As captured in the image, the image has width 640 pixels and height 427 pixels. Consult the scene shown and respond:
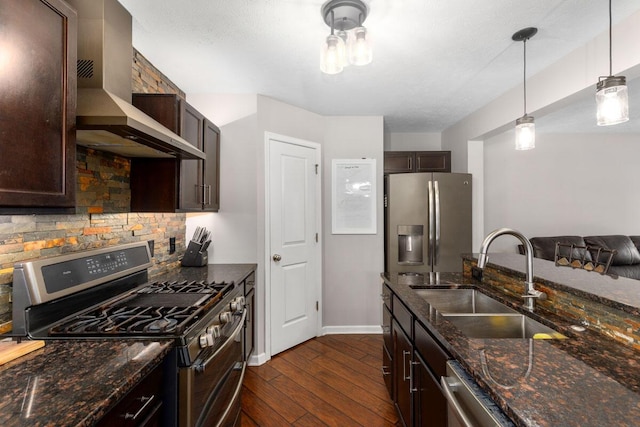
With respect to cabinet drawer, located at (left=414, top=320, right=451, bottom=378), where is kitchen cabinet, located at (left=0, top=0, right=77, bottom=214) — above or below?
above

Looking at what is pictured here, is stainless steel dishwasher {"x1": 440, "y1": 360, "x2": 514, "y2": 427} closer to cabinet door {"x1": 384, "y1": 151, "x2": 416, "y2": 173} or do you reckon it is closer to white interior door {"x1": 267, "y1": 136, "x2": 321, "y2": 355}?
white interior door {"x1": 267, "y1": 136, "x2": 321, "y2": 355}

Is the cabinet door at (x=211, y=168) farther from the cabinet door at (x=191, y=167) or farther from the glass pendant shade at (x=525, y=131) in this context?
the glass pendant shade at (x=525, y=131)

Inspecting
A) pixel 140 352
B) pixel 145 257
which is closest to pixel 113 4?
pixel 145 257

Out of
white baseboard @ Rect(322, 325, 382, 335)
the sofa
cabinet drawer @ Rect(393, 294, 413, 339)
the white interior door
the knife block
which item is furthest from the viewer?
the sofa

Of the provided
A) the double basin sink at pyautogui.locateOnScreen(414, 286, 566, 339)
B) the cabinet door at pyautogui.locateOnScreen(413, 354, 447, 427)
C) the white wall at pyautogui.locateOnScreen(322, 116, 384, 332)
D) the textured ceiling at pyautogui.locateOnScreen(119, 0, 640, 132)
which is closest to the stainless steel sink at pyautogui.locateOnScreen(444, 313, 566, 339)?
the double basin sink at pyautogui.locateOnScreen(414, 286, 566, 339)

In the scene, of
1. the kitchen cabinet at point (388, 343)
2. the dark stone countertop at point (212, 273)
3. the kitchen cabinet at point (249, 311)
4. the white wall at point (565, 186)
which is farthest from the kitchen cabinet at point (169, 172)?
the white wall at point (565, 186)

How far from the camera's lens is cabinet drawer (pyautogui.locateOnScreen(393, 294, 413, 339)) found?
1.63 metres

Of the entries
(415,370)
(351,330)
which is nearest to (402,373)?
(415,370)

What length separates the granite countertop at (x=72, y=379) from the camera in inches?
29.0

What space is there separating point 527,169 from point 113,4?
4.92m

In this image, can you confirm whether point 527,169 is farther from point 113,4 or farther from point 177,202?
point 113,4

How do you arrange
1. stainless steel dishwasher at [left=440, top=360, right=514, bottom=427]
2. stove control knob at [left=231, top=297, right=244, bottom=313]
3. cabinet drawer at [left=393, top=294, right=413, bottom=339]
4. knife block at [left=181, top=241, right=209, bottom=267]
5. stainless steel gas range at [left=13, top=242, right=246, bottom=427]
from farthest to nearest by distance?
knife block at [left=181, top=241, right=209, bottom=267]
stove control knob at [left=231, top=297, right=244, bottom=313]
cabinet drawer at [left=393, top=294, right=413, bottom=339]
stainless steel gas range at [left=13, top=242, right=246, bottom=427]
stainless steel dishwasher at [left=440, top=360, right=514, bottom=427]

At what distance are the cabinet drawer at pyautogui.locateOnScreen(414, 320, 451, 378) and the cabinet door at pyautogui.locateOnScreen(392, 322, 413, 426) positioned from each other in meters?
0.16

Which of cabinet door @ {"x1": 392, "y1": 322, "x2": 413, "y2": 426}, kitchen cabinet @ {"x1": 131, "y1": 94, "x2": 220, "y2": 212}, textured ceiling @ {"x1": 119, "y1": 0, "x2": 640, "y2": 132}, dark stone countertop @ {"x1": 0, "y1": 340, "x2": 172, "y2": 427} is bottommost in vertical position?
cabinet door @ {"x1": 392, "y1": 322, "x2": 413, "y2": 426}
